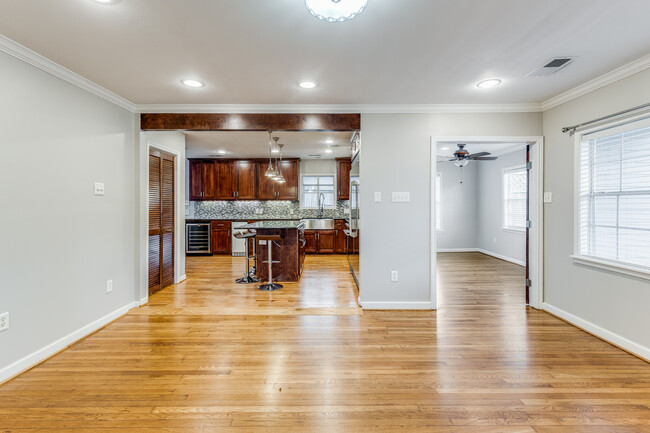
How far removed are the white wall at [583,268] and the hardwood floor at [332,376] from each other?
0.65 ft

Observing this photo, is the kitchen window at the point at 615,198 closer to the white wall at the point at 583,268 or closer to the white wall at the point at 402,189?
the white wall at the point at 583,268

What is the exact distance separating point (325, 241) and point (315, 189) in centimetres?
142

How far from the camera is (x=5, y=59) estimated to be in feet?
7.14

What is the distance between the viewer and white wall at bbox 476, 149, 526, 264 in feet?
20.9

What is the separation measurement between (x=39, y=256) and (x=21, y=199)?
467 mm

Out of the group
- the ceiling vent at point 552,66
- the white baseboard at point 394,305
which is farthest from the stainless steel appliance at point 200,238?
the ceiling vent at point 552,66

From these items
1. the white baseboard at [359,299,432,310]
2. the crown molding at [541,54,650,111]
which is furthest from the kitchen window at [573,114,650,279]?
the white baseboard at [359,299,432,310]

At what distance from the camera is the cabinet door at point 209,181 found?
24.6ft

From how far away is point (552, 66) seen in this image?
8.45 ft

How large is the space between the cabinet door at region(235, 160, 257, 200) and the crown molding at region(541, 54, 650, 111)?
588 centimetres

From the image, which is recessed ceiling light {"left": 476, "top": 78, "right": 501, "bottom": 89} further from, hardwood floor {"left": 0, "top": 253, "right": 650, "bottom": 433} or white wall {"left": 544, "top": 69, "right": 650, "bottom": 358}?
hardwood floor {"left": 0, "top": 253, "right": 650, "bottom": 433}

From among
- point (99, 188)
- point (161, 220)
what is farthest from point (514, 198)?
point (99, 188)

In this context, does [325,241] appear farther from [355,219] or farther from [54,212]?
[54,212]

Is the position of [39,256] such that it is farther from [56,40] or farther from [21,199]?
[56,40]
